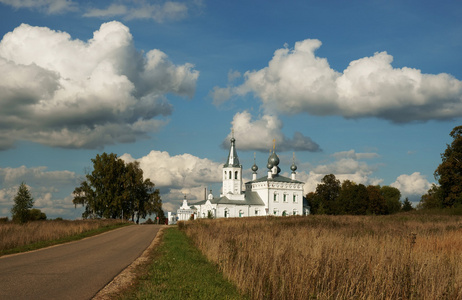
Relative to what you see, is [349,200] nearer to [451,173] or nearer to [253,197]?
[253,197]

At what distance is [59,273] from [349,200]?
3329 inches

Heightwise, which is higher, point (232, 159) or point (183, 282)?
point (232, 159)

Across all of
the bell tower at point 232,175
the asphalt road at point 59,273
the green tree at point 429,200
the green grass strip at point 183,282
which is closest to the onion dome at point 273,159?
the bell tower at point 232,175

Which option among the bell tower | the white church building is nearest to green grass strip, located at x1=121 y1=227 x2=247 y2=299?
the white church building

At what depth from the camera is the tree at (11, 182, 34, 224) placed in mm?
38656

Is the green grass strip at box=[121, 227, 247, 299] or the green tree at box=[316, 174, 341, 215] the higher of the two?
the green tree at box=[316, 174, 341, 215]

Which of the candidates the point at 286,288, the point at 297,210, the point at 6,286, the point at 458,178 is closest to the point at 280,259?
the point at 286,288

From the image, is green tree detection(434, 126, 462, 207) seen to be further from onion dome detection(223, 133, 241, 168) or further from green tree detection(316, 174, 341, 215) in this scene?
onion dome detection(223, 133, 241, 168)

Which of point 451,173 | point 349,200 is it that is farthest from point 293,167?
point 451,173

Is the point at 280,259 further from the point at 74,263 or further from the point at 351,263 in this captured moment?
the point at 74,263

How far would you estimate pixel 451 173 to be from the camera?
207ft

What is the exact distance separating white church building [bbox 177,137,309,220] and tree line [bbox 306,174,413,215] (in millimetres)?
5421

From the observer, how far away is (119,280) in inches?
473

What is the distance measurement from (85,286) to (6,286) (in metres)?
1.75
